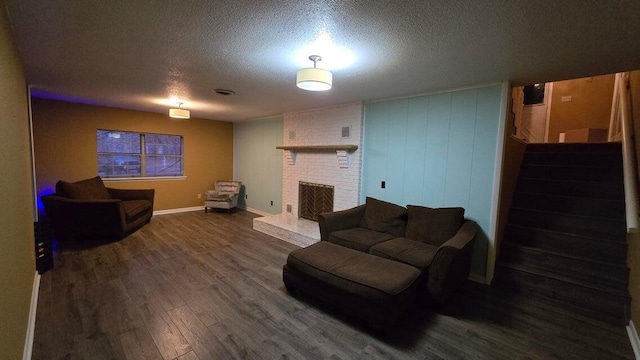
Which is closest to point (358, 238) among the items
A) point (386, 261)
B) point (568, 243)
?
point (386, 261)

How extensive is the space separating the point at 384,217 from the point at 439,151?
43.8 inches

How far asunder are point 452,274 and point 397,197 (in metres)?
1.54

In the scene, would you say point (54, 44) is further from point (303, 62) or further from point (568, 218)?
point (568, 218)

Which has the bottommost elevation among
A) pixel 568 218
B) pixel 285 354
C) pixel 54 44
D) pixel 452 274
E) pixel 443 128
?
pixel 285 354

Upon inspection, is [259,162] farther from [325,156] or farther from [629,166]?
[629,166]

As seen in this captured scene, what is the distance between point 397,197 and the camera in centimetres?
390

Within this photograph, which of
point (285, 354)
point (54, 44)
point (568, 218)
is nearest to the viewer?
point (285, 354)

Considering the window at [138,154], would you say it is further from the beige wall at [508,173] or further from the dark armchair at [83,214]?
the beige wall at [508,173]

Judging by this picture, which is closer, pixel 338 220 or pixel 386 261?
pixel 386 261

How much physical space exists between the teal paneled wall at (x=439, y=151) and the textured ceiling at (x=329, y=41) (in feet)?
1.04

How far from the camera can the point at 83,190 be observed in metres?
4.35

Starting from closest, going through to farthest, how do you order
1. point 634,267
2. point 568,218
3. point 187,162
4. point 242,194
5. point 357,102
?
point 634,267 < point 568,218 < point 357,102 < point 187,162 < point 242,194

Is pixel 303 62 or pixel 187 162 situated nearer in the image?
pixel 303 62

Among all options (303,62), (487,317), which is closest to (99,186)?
(303,62)
